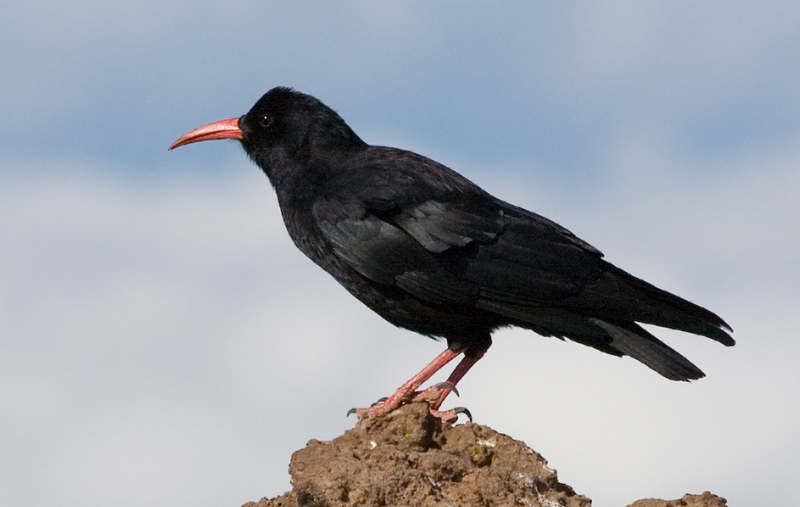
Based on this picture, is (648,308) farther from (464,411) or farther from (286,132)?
(286,132)

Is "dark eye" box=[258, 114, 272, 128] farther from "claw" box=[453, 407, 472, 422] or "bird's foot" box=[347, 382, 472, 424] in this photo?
"claw" box=[453, 407, 472, 422]

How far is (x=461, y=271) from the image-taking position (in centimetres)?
750

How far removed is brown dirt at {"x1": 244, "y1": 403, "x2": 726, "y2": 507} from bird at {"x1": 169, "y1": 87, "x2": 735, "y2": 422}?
3.30ft

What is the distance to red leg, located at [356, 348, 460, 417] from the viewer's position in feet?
22.7

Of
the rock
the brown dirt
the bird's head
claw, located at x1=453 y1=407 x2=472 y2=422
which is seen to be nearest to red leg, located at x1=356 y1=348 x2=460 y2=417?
claw, located at x1=453 y1=407 x2=472 y2=422

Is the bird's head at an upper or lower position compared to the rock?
upper

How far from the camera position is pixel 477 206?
7.73m

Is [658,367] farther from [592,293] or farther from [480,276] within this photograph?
[480,276]

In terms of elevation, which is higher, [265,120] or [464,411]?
[265,120]

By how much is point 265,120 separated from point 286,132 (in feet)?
1.26

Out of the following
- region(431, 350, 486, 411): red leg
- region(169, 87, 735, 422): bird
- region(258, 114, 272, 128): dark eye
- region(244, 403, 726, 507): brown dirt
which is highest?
region(258, 114, 272, 128): dark eye

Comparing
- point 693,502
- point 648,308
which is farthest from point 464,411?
point 693,502

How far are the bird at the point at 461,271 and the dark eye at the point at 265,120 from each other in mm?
1260

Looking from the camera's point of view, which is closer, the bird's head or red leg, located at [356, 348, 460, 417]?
red leg, located at [356, 348, 460, 417]
